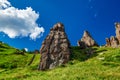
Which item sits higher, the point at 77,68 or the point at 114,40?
the point at 114,40

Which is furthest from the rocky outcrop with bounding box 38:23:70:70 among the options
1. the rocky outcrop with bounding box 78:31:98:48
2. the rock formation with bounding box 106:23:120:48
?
the rock formation with bounding box 106:23:120:48

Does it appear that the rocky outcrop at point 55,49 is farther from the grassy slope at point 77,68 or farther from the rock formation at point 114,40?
the rock formation at point 114,40

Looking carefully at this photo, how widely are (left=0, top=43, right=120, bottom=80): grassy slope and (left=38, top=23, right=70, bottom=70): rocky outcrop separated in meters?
2.88

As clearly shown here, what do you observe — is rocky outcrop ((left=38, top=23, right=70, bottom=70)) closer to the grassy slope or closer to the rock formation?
the grassy slope

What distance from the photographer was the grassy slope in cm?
5231

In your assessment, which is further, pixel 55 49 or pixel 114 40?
pixel 114 40

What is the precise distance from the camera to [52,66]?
278 ft

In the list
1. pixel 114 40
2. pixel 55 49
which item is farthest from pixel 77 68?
pixel 114 40

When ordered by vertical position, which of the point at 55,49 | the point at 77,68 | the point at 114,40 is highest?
the point at 114,40

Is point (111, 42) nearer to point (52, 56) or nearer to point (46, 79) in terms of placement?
point (52, 56)

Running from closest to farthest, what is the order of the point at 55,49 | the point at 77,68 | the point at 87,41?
the point at 77,68
the point at 55,49
the point at 87,41

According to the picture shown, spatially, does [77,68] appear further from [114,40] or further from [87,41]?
[87,41]

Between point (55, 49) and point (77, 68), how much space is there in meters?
24.7

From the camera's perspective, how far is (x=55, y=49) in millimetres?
89250
